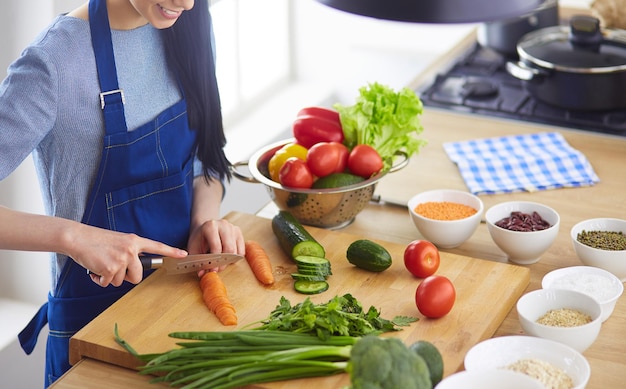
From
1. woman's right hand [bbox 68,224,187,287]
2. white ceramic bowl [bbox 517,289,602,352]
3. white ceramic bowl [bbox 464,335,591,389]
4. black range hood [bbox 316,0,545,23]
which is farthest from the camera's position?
woman's right hand [bbox 68,224,187,287]

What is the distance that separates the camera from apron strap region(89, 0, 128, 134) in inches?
77.5

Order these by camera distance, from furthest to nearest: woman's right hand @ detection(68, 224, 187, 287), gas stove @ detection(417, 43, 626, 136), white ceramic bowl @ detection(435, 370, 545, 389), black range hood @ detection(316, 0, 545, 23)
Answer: gas stove @ detection(417, 43, 626, 136) → woman's right hand @ detection(68, 224, 187, 287) → white ceramic bowl @ detection(435, 370, 545, 389) → black range hood @ detection(316, 0, 545, 23)

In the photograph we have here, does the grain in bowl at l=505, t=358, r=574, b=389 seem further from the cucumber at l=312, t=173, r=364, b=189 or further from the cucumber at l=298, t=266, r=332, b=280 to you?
the cucumber at l=312, t=173, r=364, b=189

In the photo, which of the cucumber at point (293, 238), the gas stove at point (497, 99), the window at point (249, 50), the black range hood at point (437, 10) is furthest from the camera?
the window at point (249, 50)

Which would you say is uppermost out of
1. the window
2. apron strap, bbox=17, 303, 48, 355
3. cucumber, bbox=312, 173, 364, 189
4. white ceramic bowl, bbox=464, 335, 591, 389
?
cucumber, bbox=312, 173, 364, 189

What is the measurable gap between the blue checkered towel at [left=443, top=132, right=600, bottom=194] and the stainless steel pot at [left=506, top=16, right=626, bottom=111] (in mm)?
154

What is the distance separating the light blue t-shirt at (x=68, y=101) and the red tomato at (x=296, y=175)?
12.3 inches

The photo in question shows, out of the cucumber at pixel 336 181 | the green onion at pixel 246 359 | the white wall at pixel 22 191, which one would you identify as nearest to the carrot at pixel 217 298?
the green onion at pixel 246 359

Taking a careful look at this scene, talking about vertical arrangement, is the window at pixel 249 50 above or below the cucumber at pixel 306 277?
below

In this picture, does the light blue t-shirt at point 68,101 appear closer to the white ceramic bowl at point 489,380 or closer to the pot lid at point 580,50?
the white ceramic bowl at point 489,380

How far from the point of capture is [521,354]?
5.42 ft

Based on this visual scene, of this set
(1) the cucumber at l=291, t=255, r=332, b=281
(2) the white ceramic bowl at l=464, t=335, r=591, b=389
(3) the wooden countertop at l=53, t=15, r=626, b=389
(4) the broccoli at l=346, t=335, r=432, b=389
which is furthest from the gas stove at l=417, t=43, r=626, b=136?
(4) the broccoli at l=346, t=335, r=432, b=389

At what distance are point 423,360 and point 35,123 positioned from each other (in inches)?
36.4

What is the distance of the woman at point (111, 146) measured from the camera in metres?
1.83
